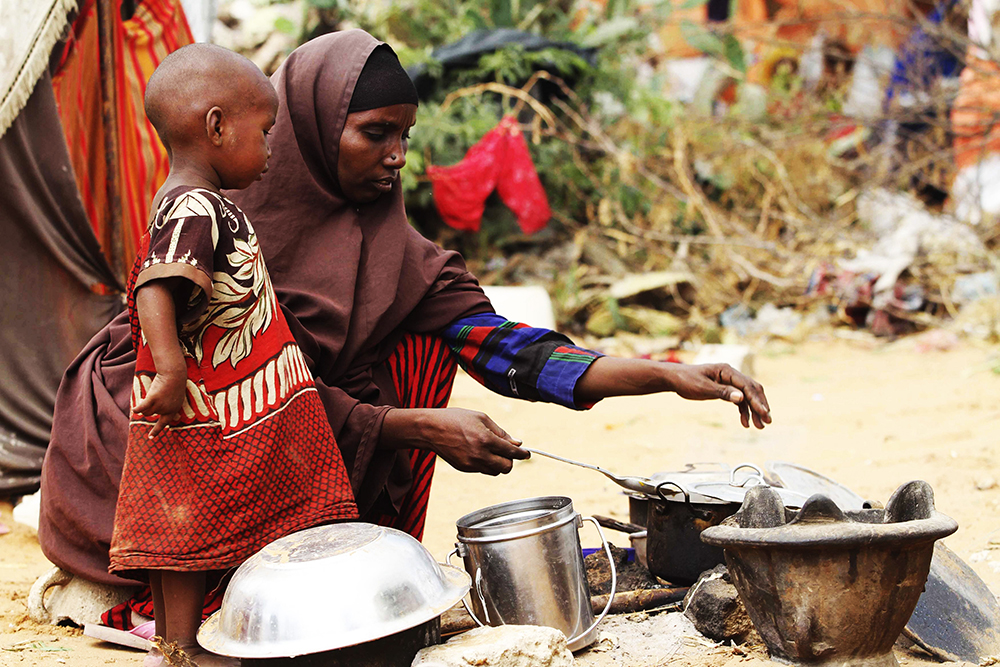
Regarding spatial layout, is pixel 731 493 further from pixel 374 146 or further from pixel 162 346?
pixel 162 346

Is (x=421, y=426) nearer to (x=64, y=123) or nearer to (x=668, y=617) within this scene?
(x=668, y=617)

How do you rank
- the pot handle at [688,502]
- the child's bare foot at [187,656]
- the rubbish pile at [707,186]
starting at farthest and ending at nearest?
the rubbish pile at [707,186]
the pot handle at [688,502]
the child's bare foot at [187,656]

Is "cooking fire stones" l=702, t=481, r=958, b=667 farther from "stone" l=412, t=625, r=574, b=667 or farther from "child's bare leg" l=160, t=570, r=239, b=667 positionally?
"child's bare leg" l=160, t=570, r=239, b=667

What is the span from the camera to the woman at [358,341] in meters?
2.37

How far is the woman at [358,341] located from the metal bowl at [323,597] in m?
0.40

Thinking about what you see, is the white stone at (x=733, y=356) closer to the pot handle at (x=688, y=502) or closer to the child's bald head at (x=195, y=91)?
the pot handle at (x=688, y=502)

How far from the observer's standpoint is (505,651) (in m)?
1.81

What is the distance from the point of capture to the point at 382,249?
2.61 meters

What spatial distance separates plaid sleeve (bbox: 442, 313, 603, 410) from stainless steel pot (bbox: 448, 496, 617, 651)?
1.48 ft

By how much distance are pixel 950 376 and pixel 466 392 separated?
3.33 metres

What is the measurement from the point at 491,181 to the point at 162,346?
23.1ft

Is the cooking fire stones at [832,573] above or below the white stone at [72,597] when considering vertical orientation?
above

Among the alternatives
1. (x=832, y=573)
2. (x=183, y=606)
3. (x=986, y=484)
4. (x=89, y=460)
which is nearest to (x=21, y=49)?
(x=89, y=460)

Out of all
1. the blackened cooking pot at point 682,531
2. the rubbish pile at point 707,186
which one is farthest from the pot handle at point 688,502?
the rubbish pile at point 707,186
